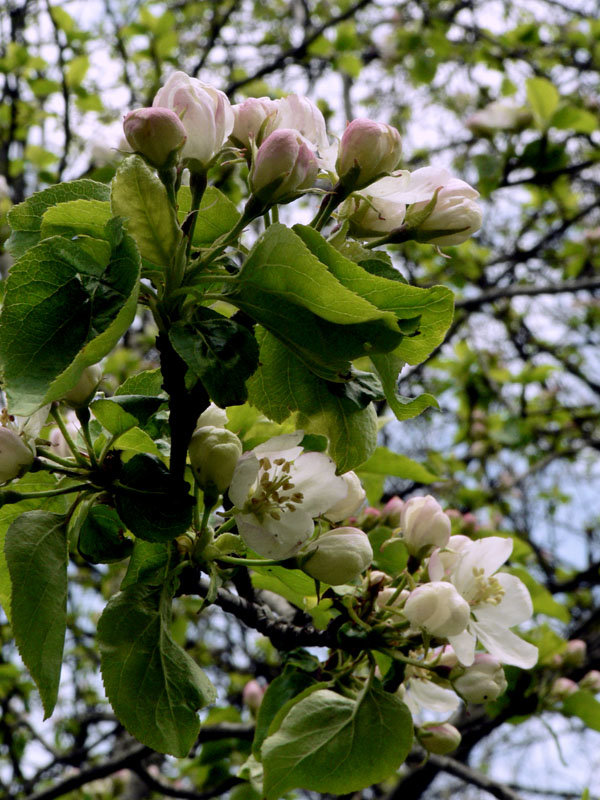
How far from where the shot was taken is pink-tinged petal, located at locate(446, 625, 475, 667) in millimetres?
1049

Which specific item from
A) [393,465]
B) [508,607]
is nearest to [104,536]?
[508,607]

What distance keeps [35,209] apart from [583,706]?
1.69 metres

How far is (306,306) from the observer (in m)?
0.77

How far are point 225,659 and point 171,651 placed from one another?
3837 mm

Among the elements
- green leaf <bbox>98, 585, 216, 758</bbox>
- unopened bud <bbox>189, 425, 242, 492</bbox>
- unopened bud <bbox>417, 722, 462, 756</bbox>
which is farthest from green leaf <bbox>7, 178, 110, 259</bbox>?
unopened bud <bbox>417, 722, 462, 756</bbox>

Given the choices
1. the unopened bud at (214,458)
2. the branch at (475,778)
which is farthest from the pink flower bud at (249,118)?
the branch at (475,778)

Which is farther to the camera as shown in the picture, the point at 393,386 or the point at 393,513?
the point at 393,513

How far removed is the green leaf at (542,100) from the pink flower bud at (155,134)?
9.88ft

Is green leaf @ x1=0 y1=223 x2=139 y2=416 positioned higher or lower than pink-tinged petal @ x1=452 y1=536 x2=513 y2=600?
higher

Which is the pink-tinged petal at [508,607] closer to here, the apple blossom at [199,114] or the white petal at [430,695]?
the white petal at [430,695]

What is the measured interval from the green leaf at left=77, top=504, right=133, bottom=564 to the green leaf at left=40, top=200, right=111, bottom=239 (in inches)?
13.6

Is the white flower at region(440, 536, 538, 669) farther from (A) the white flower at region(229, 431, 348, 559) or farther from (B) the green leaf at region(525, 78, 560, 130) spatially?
(B) the green leaf at region(525, 78, 560, 130)

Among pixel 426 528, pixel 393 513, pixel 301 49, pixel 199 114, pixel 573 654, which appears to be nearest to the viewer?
pixel 199 114

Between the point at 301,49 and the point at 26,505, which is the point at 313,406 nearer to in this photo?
the point at 26,505
